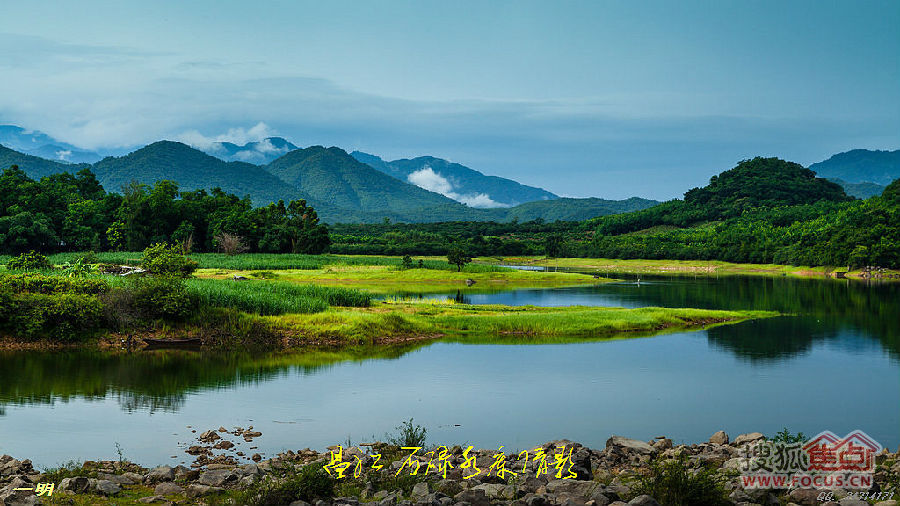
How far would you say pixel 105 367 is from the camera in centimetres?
2906

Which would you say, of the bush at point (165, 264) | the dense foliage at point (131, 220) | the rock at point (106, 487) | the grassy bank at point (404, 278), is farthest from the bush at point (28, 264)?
the rock at point (106, 487)

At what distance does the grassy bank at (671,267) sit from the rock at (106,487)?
10891 centimetres

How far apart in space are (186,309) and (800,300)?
55894mm

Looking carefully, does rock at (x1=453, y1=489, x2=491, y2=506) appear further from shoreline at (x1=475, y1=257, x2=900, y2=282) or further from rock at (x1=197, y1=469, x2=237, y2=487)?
shoreline at (x1=475, y1=257, x2=900, y2=282)

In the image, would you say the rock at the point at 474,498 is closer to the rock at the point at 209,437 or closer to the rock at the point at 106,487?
the rock at the point at 106,487

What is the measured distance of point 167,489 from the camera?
12.5 m

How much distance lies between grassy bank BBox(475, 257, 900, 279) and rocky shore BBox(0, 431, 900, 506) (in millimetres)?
104141

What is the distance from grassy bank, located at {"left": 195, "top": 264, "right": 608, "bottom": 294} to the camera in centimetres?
6862

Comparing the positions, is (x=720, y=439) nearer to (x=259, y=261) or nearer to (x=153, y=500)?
(x=153, y=500)

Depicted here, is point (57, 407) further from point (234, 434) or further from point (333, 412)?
point (333, 412)

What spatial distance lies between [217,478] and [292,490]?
245cm

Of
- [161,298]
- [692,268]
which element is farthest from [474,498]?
[692,268]

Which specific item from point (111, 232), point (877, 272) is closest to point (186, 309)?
point (111, 232)

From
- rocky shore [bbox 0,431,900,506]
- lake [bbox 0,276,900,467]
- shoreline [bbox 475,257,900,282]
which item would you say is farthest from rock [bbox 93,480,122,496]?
shoreline [bbox 475,257,900,282]
